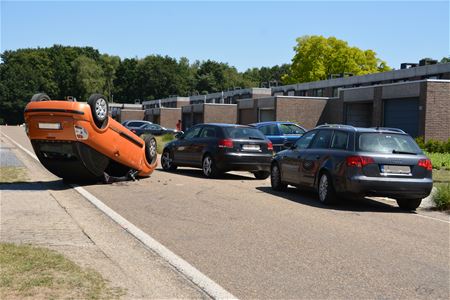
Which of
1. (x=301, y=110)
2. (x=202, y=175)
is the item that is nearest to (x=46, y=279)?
(x=202, y=175)

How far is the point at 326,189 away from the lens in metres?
11.7

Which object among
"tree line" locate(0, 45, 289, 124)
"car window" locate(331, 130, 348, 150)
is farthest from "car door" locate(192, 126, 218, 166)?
"tree line" locate(0, 45, 289, 124)

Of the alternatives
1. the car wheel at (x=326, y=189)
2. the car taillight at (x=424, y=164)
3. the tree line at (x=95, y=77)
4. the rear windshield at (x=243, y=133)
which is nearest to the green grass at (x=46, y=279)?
the car wheel at (x=326, y=189)

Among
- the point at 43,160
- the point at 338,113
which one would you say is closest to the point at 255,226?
the point at 43,160

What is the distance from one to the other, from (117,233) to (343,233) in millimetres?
3219

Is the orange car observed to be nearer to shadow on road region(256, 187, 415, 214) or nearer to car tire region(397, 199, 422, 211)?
shadow on road region(256, 187, 415, 214)

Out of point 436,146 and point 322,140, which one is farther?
point 436,146

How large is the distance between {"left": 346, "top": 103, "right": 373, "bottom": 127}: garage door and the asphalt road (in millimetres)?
30019

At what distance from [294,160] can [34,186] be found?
19.9 feet

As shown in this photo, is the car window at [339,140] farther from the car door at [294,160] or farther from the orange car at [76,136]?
the orange car at [76,136]

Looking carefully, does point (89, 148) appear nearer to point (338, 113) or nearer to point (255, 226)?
point (255, 226)

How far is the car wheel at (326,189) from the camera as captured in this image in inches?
456

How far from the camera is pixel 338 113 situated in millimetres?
45219

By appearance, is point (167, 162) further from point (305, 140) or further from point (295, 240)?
point (295, 240)
